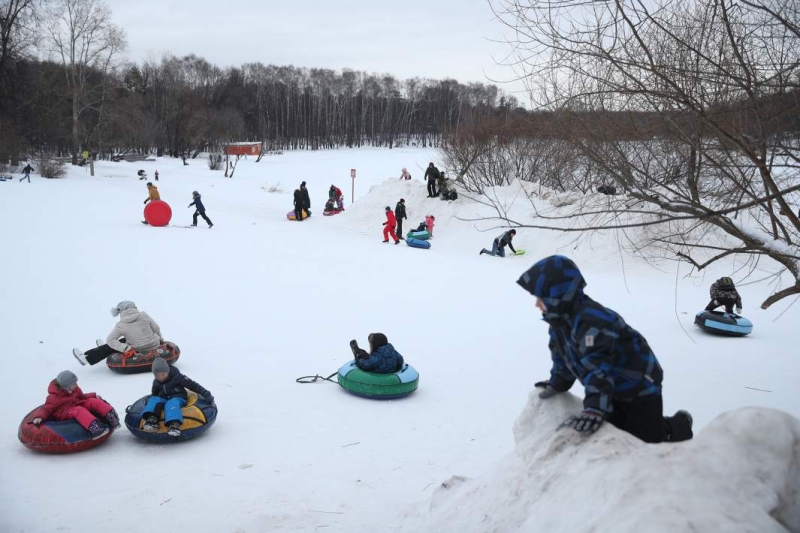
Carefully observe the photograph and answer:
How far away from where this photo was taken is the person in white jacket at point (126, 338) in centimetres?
827

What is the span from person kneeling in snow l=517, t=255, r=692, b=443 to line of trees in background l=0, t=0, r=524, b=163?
2417cm

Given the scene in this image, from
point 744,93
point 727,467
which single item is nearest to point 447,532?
point 727,467

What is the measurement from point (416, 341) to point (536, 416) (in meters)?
6.66

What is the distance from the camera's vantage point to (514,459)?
355 centimetres

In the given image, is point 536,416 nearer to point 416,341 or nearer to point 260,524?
point 260,524

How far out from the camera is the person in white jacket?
27.1 ft

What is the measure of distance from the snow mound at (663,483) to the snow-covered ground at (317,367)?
2 cm

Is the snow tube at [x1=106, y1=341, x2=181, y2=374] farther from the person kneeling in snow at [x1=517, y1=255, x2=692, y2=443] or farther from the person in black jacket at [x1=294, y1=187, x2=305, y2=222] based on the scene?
the person in black jacket at [x1=294, y1=187, x2=305, y2=222]

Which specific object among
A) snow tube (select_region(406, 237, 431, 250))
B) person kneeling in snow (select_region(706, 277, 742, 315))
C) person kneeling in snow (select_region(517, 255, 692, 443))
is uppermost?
person kneeling in snow (select_region(517, 255, 692, 443))

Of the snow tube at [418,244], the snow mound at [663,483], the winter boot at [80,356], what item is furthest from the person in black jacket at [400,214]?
the snow mound at [663,483]

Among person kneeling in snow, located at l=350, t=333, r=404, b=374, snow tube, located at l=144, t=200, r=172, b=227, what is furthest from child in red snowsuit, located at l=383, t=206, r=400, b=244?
person kneeling in snow, located at l=350, t=333, r=404, b=374

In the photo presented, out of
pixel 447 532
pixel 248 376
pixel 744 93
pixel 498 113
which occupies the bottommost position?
pixel 248 376

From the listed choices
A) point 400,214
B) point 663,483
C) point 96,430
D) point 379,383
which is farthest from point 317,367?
point 400,214

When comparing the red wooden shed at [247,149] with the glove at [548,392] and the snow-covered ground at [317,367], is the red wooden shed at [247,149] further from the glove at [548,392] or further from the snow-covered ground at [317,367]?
the glove at [548,392]
